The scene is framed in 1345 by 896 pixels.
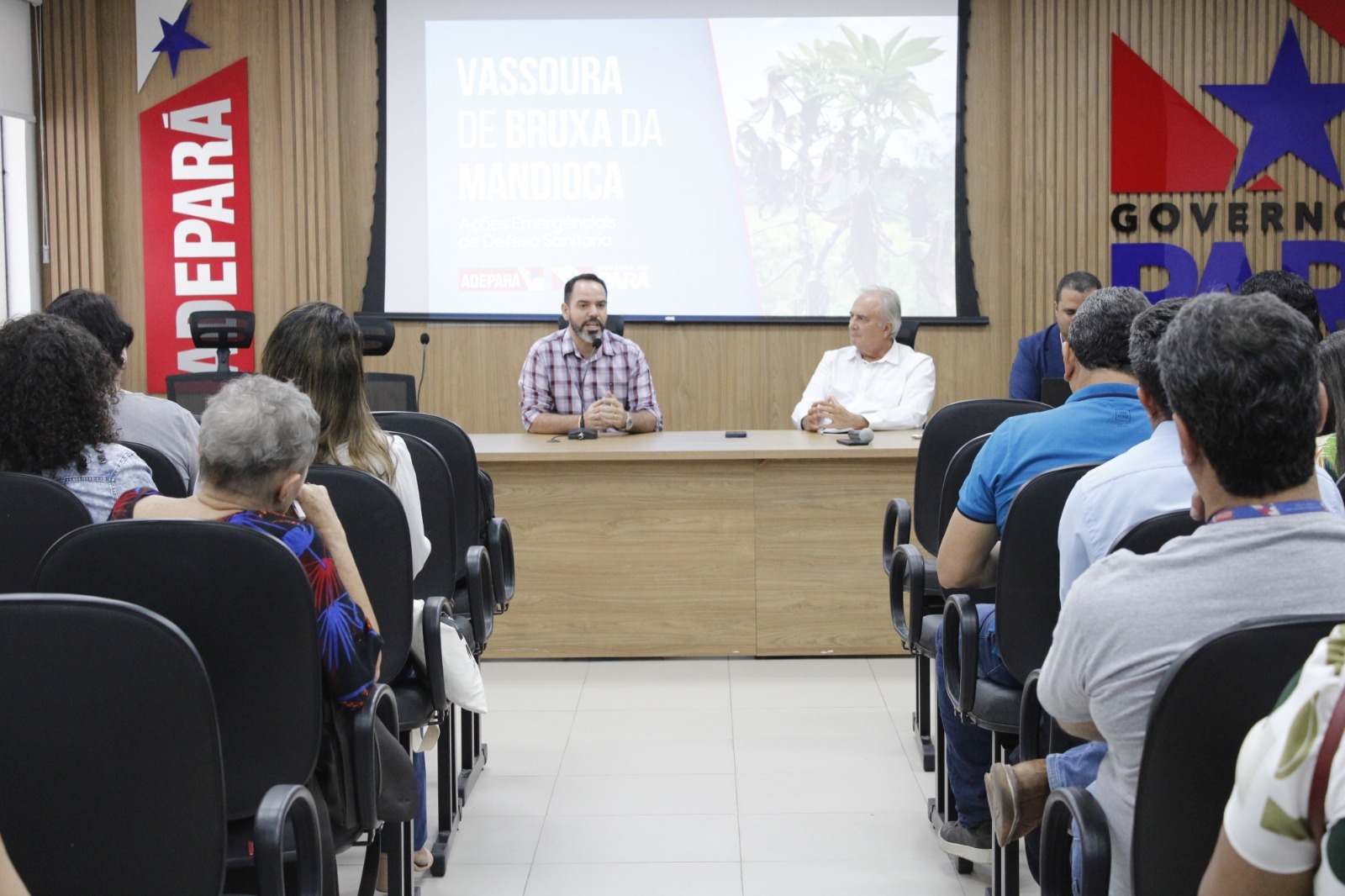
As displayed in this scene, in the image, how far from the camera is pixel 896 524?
11.3 ft

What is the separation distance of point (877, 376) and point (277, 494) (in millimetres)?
3626

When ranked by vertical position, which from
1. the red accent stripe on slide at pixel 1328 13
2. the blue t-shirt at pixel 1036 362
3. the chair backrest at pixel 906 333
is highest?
the red accent stripe on slide at pixel 1328 13

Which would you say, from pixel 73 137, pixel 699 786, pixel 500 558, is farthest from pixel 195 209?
pixel 699 786

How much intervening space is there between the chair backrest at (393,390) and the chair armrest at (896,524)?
2.05 m

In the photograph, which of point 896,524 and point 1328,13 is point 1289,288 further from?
point 1328,13

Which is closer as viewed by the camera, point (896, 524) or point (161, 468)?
point (161, 468)

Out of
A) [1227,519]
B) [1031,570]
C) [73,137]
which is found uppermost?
[73,137]

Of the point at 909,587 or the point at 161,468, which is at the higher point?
the point at 161,468

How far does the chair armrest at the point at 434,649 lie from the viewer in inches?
91.4

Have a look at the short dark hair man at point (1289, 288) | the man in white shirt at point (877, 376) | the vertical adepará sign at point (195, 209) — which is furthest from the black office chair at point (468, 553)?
the vertical adepará sign at point (195, 209)

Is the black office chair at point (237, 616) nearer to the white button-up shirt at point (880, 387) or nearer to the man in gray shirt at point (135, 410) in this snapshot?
the man in gray shirt at point (135, 410)

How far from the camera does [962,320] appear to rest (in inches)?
249

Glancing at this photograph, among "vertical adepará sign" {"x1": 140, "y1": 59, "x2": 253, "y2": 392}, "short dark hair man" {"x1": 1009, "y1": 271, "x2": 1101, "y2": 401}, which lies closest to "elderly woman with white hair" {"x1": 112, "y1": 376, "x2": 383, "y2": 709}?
"short dark hair man" {"x1": 1009, "y1": 271, "x2": 1101, "y2": 401}

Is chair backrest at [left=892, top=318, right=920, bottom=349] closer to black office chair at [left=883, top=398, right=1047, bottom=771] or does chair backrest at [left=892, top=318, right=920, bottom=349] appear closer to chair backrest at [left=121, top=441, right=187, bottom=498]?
black office chair at [left=883, top=398, right=1047, bottom=771]
